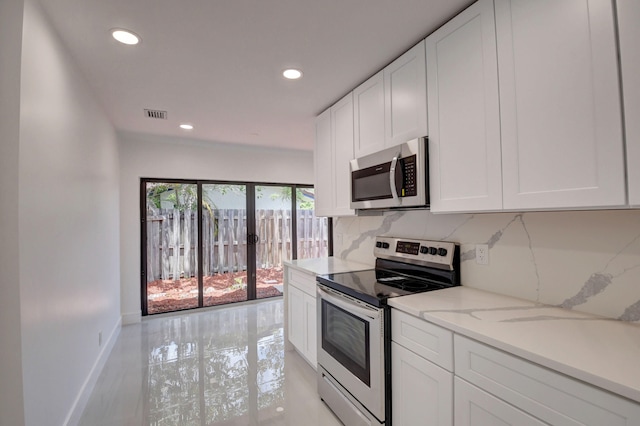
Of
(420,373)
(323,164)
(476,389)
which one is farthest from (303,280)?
(476,389)

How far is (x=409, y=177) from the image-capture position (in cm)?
185

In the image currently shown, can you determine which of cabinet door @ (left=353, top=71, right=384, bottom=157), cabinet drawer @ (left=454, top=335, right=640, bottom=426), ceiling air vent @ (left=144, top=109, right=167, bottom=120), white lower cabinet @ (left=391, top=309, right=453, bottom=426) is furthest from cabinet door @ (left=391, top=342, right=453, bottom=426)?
ceiling air vent @ (left=144, top=109, right=167, bottom=120)

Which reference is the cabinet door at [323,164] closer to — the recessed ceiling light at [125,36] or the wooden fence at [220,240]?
the recessed ceiling light at [125,36]

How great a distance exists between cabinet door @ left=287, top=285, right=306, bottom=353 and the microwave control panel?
142 centimetres

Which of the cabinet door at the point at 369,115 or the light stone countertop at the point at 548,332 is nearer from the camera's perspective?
the light stone countertop at the point at 548,332

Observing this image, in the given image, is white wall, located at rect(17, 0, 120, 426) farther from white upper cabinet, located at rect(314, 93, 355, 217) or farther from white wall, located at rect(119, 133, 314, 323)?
white upper cabinet, located at rect(314, 93, 355, 217)

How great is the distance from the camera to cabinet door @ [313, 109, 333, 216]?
9.36ft

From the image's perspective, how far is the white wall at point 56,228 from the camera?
4.57 feet

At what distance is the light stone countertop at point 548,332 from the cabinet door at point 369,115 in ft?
3.98

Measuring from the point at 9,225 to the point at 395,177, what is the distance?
6.70ft

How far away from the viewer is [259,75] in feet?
7.50

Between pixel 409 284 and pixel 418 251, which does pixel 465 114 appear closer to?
pixel 418 251

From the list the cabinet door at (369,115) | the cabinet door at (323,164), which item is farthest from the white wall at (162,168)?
the cabinet door at (369,115)

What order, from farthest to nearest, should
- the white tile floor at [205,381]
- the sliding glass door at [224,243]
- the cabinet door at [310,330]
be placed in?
the sliding glass door at [224,243]
the cabinet door at [310,330]
the white tile floor at [205,381]
